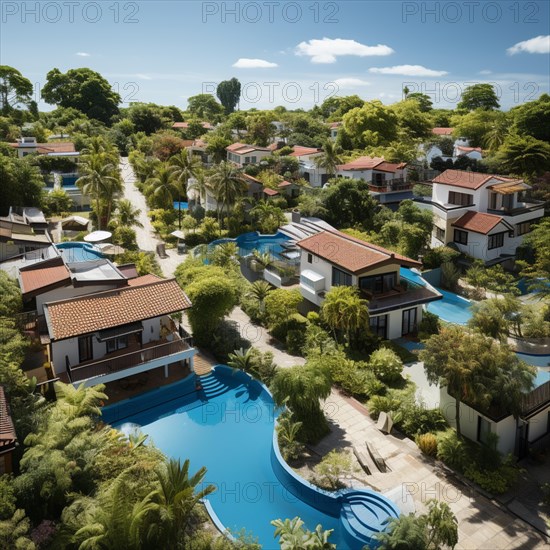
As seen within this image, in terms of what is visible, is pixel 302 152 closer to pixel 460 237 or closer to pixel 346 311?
pixel 460 237

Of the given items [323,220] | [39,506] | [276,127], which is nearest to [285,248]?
[323,220]

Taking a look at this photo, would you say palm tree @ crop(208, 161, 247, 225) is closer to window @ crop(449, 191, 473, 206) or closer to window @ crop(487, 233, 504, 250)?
window @ crop(449, 191, 473, 206)

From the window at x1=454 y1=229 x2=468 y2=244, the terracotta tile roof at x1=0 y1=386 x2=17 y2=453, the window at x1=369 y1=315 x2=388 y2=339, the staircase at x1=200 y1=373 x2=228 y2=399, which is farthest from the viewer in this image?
the window at x1=454 y1=229 x2=468 y2=244

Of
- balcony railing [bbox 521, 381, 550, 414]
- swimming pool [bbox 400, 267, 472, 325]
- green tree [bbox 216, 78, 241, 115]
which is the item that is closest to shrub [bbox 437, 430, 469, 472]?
balcony railing [bbox 521, 381, 550, 414]

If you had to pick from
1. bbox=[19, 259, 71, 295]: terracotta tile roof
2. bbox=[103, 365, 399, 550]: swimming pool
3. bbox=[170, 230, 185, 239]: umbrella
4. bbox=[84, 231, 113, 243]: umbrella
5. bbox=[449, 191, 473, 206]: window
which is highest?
bbox=[449, 191, 473, 206]: window

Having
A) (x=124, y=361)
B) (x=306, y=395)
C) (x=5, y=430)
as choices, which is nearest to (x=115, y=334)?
(x=124, y=361)

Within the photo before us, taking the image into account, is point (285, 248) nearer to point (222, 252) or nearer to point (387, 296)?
point (222, 252)

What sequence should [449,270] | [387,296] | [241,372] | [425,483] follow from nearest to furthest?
[425,483], [241,372], [387,296], [449,270]

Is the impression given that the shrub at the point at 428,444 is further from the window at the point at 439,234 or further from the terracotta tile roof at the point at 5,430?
the window at the point at 439,234
